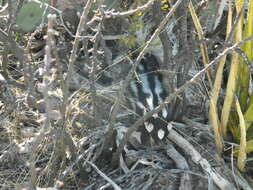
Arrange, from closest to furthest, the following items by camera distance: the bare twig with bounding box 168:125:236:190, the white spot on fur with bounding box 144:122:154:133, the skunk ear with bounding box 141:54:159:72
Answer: the bare twig with bounding box 168:125:236:190 < the white spot on fur with bounding box 144:122:154:133 < the skunk ear with bounding box 141:54:159:72

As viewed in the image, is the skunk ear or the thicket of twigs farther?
the skunk ear

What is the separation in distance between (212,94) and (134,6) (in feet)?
1.19

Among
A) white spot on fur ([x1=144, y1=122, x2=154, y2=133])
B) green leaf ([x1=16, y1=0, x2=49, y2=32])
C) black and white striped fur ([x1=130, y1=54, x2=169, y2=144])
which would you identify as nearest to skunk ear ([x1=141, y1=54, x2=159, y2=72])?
black and white striped fur ([x1=130, y1=54, x2=169, y2=144])

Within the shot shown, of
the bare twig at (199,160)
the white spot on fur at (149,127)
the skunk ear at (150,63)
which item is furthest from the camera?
the skunk ear at (150,63)

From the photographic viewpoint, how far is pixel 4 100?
129 centimetres

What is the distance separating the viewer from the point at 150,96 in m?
1.33

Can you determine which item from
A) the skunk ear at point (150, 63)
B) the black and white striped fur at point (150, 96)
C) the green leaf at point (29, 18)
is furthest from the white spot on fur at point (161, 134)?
the green leaf at point (29, 18)

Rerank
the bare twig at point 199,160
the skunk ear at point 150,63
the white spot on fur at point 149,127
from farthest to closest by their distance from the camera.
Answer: the skunk ear at point 150,63
the white spot on fur at point 149,127
the bare twig at point 199,160

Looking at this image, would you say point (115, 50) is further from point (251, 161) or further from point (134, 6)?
point (251, 161)

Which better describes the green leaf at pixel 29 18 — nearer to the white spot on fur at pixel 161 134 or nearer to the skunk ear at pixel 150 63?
the skunk ear at pixel 150 63

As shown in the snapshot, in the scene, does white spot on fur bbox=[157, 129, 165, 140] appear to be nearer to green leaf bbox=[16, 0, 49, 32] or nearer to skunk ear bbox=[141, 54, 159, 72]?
skunk ear bbox=[141, 54, 159, 72]

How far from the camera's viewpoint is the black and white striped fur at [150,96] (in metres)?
1.24

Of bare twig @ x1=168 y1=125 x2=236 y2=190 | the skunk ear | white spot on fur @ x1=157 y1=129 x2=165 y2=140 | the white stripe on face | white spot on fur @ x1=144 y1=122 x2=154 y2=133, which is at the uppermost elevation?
the skunk ear

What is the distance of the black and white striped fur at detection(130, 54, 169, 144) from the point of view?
1244 millimetres
